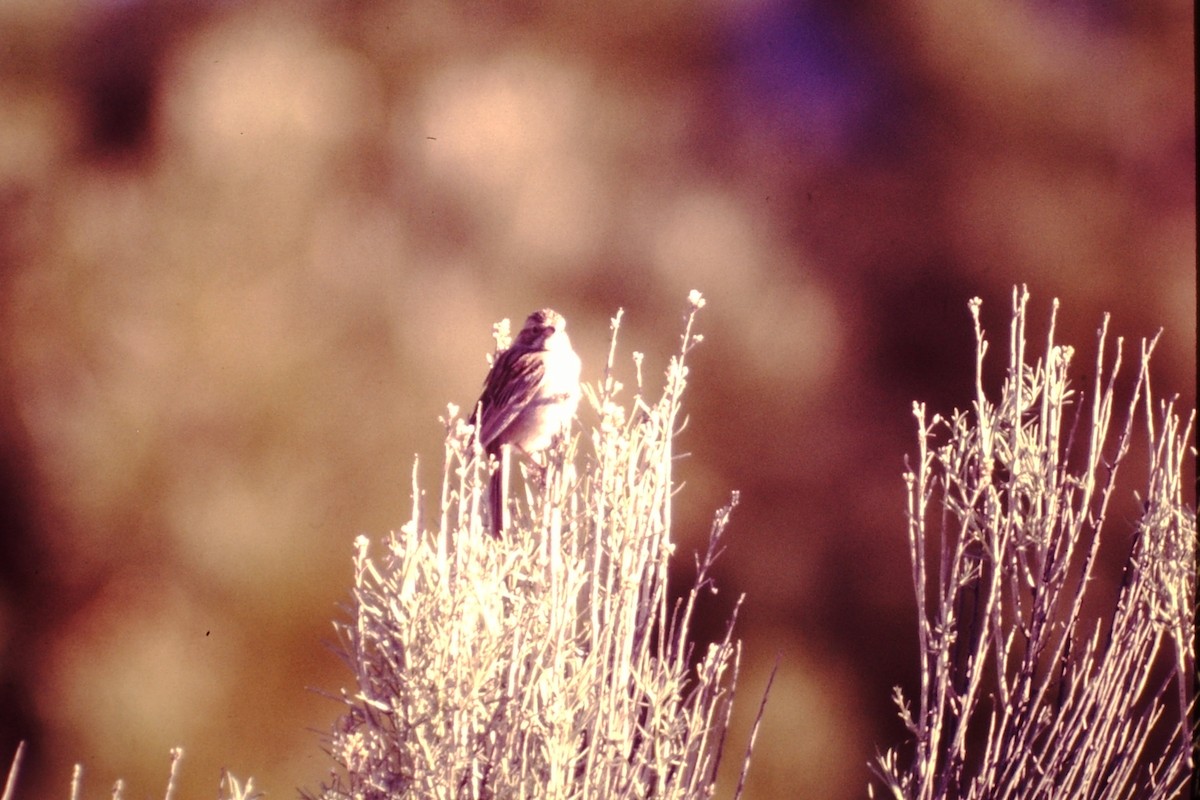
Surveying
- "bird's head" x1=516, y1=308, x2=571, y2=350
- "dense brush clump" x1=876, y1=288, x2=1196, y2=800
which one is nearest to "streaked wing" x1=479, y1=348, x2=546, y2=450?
"bird's head" x1=516, y1=308, x2=571, y2=350

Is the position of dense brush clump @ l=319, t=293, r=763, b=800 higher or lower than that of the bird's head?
lower

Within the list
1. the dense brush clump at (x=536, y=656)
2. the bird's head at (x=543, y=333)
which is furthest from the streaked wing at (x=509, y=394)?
the dense brush clump at (x=536, y=656)

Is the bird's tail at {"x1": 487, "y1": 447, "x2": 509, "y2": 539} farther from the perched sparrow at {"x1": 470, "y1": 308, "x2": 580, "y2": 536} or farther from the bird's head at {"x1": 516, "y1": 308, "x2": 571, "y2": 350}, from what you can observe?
the bird's head at {"x1": 516, "y1": 308, "x2": 571, "y2": 350}

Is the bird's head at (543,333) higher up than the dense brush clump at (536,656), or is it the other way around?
the bird's head at (543,333)

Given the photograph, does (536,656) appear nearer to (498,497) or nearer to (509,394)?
(498,497)

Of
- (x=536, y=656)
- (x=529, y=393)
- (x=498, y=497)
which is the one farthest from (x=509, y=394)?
(x=536, y=656)

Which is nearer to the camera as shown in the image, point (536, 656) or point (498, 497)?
point (536, 656)

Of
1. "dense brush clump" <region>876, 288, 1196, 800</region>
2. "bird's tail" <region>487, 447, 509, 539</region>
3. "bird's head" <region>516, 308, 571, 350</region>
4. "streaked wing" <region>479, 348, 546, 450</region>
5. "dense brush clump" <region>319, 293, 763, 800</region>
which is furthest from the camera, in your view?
"bird's head" <region>516, 308, 571, 350</region>

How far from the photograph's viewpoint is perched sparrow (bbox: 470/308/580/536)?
288cm

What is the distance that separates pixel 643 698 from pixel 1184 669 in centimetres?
99

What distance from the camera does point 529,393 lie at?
9.46 ft

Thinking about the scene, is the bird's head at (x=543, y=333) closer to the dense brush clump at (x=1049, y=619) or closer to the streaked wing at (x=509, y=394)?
the streaked wing at (x=509, y=394)

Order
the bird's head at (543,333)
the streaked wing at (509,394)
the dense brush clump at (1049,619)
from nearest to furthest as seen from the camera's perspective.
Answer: the dense brush clump at (1049,619), the streaked wing at (509,394), the bird's head at (543,333)

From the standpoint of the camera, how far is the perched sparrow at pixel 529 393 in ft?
9.45
